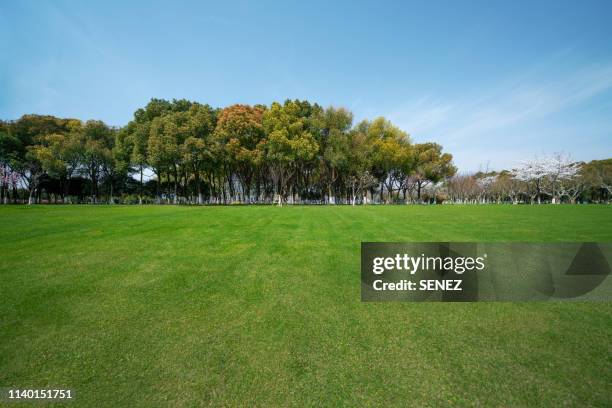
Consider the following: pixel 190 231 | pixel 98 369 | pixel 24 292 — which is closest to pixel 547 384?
pixel 98 369

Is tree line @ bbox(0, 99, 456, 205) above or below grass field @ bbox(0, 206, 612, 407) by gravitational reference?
above

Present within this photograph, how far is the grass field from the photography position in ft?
9.94

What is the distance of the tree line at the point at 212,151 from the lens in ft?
128

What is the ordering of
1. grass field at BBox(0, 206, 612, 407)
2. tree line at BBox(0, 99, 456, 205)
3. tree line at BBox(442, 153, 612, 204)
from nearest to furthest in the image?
grass field at BBox(0, 206, 612, 407) < tree line at BBox(0, 99, 456, 205) < tree line at BBox(442, 153, 612, 204)

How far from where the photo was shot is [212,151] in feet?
126

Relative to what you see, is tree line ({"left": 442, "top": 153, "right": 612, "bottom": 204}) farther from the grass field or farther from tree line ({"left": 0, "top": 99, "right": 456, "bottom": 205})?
the grass field

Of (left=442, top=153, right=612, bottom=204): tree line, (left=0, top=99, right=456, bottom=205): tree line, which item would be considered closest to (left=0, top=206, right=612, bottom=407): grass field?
(left=0, top=99, right=456, bottom=205): tree line

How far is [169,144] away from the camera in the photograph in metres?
36.6

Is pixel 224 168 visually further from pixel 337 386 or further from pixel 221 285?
pixel 337 386

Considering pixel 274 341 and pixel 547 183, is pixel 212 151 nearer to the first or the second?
pixel 274 341

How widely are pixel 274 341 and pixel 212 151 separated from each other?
37.6 meters

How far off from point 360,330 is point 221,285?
3174 mm

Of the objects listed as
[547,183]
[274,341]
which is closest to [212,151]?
[274,341]

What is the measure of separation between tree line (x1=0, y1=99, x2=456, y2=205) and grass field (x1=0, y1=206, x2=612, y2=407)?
111 ft
